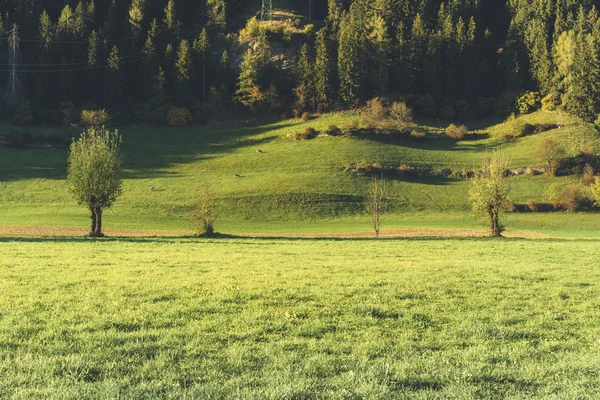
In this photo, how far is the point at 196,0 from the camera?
167 metres

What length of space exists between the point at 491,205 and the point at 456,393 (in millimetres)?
47267

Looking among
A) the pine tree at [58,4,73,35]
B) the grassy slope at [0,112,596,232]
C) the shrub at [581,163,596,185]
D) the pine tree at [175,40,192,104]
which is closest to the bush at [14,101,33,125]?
the grassy slope at [0,112,596,232]

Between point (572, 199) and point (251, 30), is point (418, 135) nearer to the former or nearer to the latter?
point (572, 199)

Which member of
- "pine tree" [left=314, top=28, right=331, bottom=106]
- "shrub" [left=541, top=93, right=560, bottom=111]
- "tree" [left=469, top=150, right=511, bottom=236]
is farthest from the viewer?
"pine tree" [left=314, top=28, right=331, bottom=106]

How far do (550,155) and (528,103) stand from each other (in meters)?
34.3

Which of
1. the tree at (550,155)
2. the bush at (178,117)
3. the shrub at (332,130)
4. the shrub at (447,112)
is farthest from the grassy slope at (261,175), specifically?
the shrub at (447,112)

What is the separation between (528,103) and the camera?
116 m

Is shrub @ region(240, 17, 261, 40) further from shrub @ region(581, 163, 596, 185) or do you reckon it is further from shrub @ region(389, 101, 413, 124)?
shrub @ region(581, 163, 596, 185)

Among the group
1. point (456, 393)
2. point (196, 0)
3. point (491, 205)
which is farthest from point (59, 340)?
point (196, 0)

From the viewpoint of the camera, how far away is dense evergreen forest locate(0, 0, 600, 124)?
118438mm

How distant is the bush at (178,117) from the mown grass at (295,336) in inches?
4008

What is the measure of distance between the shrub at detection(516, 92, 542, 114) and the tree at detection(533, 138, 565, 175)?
A: 27.9 metres

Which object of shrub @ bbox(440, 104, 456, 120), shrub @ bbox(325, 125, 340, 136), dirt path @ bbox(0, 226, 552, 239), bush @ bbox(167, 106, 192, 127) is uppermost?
shrub @ bbox(440, 104, 456, 120)

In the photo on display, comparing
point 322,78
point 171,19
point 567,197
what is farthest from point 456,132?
point 171,19
